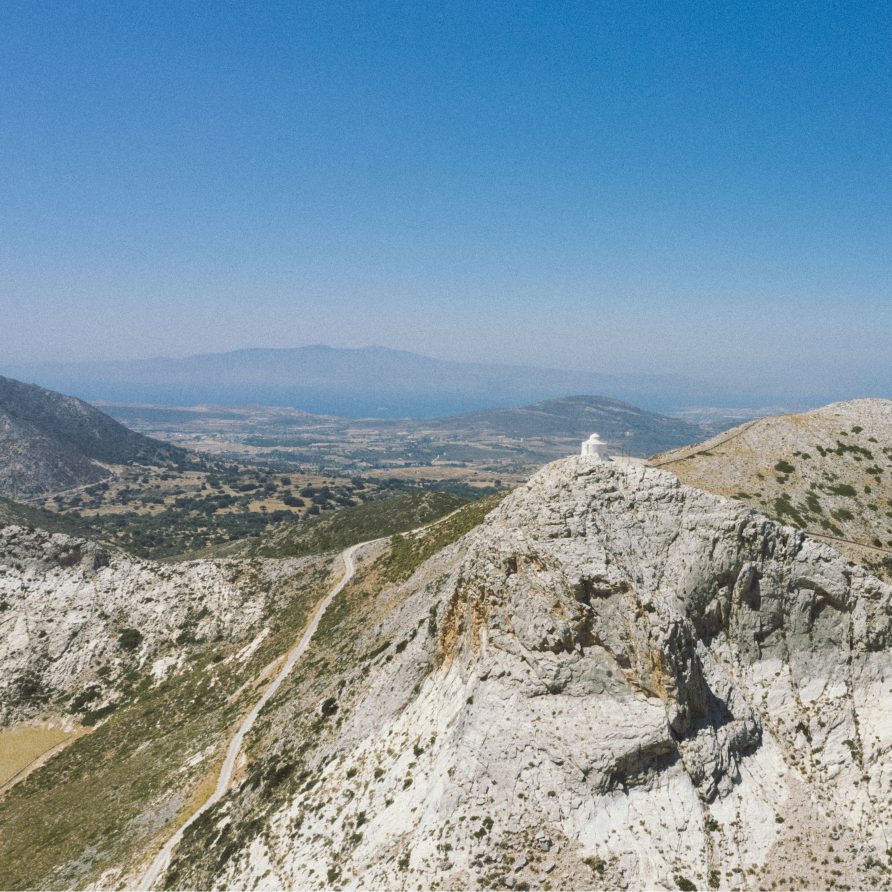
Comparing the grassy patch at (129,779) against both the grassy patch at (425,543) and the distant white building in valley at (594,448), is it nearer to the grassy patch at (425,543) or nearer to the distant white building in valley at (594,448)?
the grassy patch at (425,543)

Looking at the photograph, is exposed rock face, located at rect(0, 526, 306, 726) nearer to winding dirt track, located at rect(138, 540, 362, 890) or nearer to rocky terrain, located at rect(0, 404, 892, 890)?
winding dirt track, located at rect(138, 540, 362, 890)

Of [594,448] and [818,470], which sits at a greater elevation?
[594,448]

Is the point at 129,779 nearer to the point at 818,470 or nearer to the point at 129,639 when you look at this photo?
the point at 129,639

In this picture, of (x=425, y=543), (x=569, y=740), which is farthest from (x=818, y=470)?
(x=569, y=740)

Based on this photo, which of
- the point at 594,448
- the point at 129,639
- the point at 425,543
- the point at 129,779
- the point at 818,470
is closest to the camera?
the point at 594,448

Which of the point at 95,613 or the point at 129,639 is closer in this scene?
the point at 129,639

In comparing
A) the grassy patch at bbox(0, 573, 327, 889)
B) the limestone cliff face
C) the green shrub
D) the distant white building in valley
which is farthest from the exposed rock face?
the distant white building in valley

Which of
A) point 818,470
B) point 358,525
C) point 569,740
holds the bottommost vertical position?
point 358,525

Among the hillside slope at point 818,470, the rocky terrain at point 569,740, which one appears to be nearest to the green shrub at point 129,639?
the rocky terrain at point 569,740
